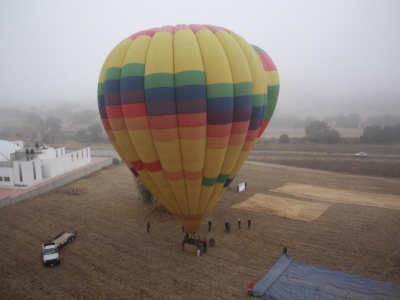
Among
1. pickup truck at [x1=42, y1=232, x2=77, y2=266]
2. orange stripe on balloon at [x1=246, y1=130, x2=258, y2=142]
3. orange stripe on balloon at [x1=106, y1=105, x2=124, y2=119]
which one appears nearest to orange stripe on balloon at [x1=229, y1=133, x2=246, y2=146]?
orange stripe on balloon at [x1=246, y1=130, x2=258, y2=142]

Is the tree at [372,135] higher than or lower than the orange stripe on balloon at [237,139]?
lower

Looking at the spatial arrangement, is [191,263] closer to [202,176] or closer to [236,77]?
[202,176]

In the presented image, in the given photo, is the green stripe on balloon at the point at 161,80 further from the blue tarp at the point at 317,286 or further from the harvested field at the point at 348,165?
the harvested field at the point at 348,165

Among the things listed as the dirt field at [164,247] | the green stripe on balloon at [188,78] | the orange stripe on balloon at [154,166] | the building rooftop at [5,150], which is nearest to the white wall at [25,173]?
the dirt field at [164,247]

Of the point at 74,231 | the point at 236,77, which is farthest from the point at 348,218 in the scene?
the point at 74,231

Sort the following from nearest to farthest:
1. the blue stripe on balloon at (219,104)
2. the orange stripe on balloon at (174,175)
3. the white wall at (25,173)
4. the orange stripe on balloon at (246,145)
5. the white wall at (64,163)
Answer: the blue stripe on balloon at (219,104) < the orange stripe on balloon at (174,175) < the orange stripe on balloon at (246,145) < the white wall at (25,173) < the white wall at (64,163)

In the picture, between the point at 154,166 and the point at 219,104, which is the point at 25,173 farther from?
the point at 219,104
